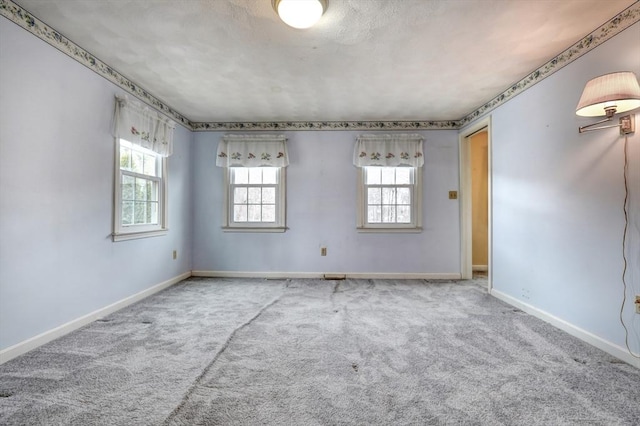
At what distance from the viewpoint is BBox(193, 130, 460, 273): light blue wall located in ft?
13.8

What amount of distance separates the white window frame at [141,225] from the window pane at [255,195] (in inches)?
46.4

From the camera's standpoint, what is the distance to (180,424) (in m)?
A: 1.30

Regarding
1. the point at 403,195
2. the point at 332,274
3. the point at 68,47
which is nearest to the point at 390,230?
the point at 403,195

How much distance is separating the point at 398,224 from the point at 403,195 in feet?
1.50

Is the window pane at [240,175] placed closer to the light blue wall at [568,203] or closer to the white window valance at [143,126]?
the white window valance at [143,126]

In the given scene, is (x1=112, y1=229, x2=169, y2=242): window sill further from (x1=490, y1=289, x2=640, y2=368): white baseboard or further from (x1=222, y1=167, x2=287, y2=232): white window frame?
(x1=490, y1=289, x2=640, y2=368): white baseboard

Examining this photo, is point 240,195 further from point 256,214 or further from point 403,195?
point 403,195

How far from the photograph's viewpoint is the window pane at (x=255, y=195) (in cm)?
434

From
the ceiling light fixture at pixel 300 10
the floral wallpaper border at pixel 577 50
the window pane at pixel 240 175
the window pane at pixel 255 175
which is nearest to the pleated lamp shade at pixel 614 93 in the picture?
the floral wallpaper border at pixel 577 50

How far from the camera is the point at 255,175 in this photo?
435cm

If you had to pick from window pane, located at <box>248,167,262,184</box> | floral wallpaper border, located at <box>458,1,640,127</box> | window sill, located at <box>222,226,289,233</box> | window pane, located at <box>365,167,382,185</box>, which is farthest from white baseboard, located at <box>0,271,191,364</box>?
floral wallpaper border, located at <box>458,1,640,127</box>

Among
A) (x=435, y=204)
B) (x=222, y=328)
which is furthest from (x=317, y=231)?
(x=222, y=328)

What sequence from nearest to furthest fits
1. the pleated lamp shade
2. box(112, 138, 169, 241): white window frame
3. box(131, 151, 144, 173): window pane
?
the pleated lamp shade → box(112, 138, 169, 241): white window frame → box(131, 151, 144, 173): window pane

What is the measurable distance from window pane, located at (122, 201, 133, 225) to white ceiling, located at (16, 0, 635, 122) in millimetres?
1328
